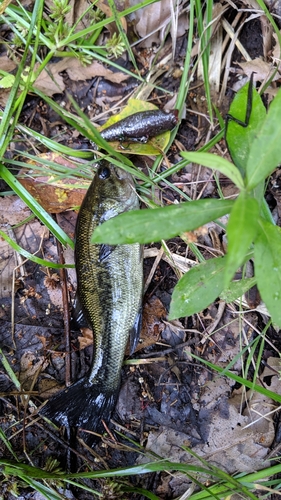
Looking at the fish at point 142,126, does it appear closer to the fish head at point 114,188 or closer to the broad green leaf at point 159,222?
the fish head at point 114,188

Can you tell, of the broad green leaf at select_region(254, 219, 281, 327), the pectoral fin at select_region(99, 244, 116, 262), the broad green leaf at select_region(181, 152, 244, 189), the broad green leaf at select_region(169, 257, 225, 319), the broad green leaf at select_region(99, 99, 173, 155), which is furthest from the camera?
the broad green leaf at select_region(99, 99, 173, 155)

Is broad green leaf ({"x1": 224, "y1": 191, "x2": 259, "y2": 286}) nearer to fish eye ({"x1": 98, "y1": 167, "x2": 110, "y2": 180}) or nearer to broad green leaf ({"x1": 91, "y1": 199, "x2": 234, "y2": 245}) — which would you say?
broad green leaf ({"x1": 91, "y1": 199, "x2": 234, "y2": 245})

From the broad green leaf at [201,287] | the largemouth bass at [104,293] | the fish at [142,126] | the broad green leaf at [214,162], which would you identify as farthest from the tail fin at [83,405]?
the broad green leaf at [214,162]

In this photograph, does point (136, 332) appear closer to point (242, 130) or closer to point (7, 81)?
point (242, 130)

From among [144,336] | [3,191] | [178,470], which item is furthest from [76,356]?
[3,191]

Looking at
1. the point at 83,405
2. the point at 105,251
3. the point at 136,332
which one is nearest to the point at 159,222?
the point at 105,251

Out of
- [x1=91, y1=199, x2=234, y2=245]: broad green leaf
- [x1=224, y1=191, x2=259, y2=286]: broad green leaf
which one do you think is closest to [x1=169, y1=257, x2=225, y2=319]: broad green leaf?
[x1=91, y1=199, x2=234, y2=245]: broad green leaf

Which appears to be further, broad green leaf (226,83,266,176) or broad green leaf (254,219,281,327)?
broad green leaf (226,83,266,176)
